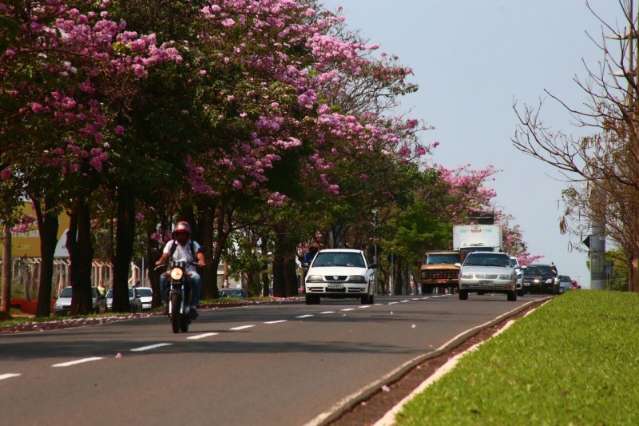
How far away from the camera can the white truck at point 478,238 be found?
224 ft

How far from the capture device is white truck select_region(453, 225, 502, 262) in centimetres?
6812

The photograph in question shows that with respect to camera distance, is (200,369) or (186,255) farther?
(186,255)

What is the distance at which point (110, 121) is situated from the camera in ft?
105

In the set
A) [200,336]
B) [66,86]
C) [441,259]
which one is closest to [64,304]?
[441,259]

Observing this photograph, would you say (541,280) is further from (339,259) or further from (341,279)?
(341,279)

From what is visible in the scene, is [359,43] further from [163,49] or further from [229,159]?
[163,49]

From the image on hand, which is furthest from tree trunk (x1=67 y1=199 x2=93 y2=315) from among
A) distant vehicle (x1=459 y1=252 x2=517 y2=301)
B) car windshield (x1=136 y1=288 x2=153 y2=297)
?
car windshield (x1=136 y1=288 x2=153 y2=297)

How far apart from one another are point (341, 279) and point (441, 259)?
103 feet

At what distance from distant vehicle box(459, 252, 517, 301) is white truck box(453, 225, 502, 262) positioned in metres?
19.6

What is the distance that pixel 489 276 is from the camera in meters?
47.0

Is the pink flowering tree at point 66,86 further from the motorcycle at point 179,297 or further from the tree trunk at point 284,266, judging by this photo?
the tree trunk at point 284,266

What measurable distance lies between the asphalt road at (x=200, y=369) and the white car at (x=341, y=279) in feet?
46.3

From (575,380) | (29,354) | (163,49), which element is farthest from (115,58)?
(575,380)

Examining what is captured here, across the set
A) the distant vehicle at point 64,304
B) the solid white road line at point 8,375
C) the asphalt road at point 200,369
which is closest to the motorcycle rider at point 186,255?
the asphalt road at point 200,369
